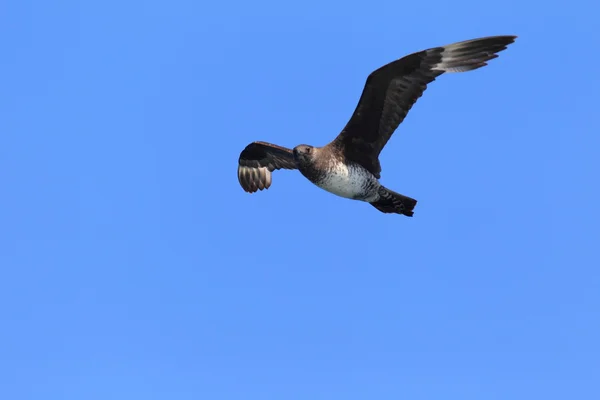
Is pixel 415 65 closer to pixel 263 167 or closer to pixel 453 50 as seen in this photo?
pixel 453 50

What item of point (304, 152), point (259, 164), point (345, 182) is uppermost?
point (259, 164)

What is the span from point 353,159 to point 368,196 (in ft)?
1.84

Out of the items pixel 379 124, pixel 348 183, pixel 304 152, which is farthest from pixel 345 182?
pixel 379 124

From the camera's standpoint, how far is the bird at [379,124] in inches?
428

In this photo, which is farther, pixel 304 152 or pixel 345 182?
pixel 345 182

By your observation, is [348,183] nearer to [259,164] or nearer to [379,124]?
[379,124]

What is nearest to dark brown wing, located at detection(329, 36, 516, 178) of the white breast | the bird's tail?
the white breast

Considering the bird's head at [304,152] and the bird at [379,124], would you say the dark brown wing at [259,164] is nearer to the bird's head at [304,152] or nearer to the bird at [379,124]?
the bird at [379,124]

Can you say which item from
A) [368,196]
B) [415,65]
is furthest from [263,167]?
Result: [415,65]

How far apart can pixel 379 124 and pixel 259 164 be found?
2.96 meters

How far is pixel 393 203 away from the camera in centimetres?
1214

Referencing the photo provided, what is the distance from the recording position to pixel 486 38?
10773 mm

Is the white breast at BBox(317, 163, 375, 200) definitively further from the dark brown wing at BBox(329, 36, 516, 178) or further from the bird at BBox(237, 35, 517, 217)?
the dark brown wing at BBox(329, 36, 516, 178)

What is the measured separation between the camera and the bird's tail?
473 inches
